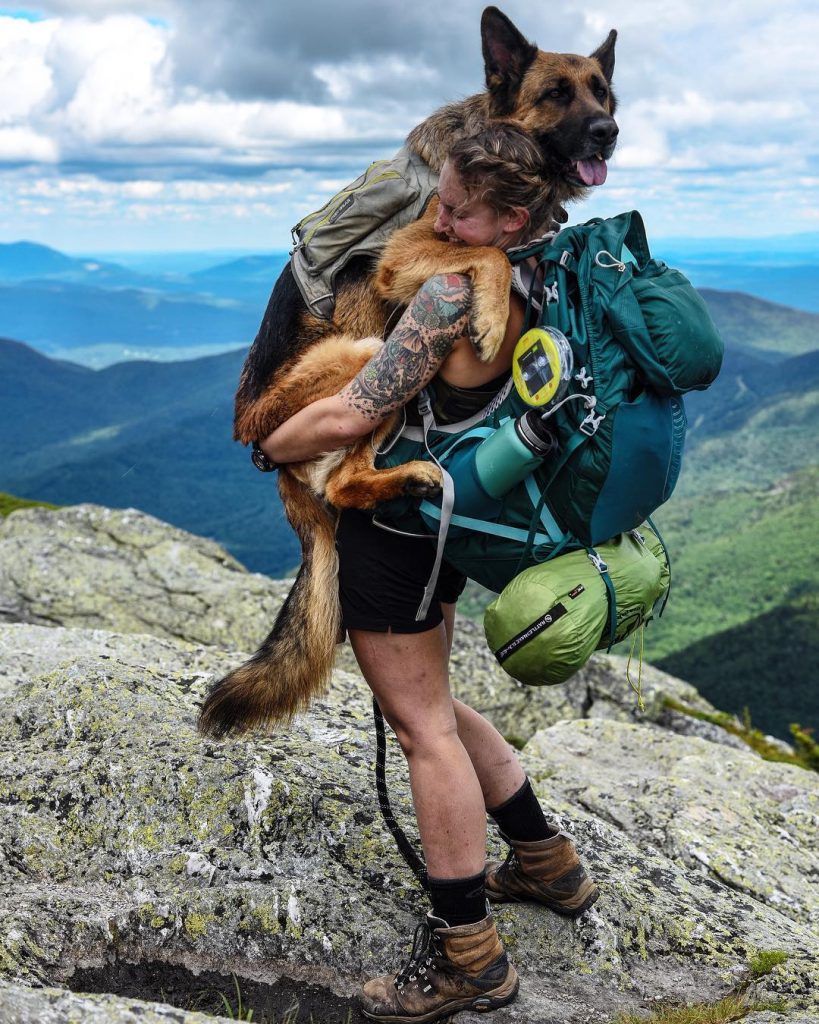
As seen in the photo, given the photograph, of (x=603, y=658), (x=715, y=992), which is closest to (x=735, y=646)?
(x=603, y=658)

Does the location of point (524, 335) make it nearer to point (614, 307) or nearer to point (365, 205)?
point (614, 307)

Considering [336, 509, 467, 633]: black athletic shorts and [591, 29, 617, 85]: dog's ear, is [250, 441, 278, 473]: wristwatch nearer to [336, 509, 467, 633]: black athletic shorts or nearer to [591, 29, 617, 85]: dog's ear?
[336, 509, 467, 633]: black athletic shorts

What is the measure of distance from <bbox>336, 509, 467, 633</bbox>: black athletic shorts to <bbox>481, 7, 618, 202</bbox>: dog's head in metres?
2.07

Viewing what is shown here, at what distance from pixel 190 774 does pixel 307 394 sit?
2711mm

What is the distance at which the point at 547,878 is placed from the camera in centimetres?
566

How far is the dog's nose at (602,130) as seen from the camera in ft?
16.7

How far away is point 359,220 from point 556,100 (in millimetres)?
1484

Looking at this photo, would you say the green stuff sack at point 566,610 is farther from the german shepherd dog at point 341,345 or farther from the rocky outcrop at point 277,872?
the rocky outcrop at point 277,872

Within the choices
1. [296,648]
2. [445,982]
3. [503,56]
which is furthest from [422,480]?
[503,56]

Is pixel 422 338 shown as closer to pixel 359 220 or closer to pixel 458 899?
pixel 359 220

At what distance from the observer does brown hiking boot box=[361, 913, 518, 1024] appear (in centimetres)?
479

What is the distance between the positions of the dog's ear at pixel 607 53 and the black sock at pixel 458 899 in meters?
4.90

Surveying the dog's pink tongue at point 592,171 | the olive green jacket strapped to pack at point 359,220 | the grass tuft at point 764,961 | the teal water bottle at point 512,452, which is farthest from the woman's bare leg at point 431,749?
the dog's pink tongue at point 592,171

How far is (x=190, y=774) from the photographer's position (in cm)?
603
